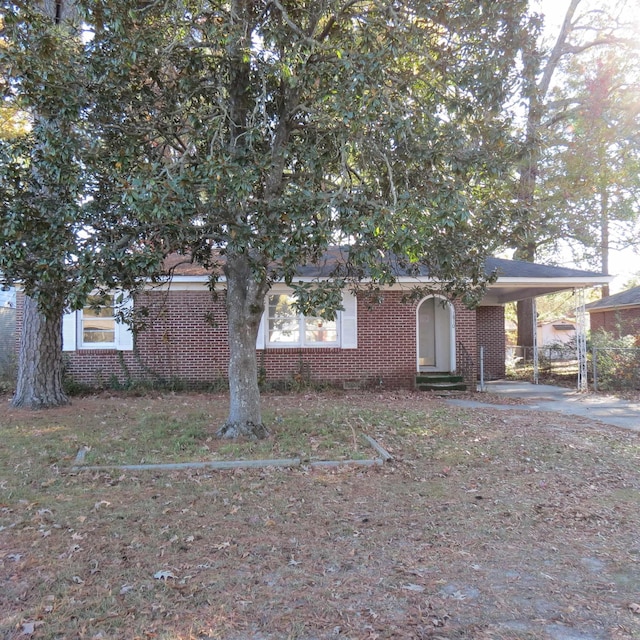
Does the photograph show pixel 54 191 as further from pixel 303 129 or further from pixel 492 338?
pixel 492 338

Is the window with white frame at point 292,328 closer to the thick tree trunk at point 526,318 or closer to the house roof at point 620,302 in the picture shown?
the thick tree trunk at point 526,318

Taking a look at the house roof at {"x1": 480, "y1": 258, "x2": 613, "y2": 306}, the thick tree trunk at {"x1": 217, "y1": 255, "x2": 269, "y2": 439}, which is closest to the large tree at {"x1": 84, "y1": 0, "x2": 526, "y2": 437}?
the thick tree trunk at {"x1": 217, "y1": 255, "x2": 269, "y2": 439}

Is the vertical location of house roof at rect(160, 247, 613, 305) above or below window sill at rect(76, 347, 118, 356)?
above

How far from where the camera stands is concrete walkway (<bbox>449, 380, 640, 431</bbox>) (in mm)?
9930

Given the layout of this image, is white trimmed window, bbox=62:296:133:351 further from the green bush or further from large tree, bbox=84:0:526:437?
the green bush

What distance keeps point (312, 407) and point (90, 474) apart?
5050 mm

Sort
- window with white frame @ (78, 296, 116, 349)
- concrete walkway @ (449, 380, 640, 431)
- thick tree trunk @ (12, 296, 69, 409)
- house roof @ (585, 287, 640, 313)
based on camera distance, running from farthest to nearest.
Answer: house roof @ (585, 287, 640, 313)
window with white frame @ (78, 296, 116, 349)
thick tree trunk @ (12, 296, 69, 409)
concrete walkway @ (449, 380, 640, 431)

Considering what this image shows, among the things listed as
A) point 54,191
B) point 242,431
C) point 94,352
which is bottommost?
point 242,431

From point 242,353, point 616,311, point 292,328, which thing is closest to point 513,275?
point 292,328

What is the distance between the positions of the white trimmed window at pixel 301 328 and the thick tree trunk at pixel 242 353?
5.97 meters

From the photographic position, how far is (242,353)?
734 centimetres

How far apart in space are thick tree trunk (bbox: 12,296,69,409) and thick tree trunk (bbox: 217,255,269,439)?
4.77 m

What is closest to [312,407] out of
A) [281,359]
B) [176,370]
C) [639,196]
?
[281,359]

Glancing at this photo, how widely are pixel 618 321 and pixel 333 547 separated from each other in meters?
16.2
